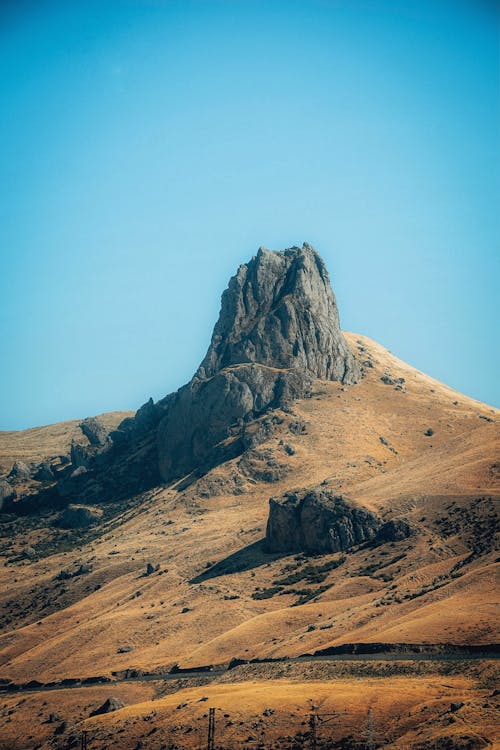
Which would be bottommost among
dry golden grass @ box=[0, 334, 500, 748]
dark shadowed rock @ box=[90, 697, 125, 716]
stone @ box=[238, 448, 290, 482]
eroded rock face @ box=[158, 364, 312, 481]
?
dark shadowed rock @ box=[90, 697, 125, 716]

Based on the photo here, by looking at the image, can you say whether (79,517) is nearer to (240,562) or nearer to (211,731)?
(240,562)

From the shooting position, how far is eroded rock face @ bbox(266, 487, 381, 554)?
13112 cm

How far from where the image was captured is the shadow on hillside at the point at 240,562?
445 ft

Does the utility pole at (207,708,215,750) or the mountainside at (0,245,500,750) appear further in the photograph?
the mountainside at (0,245,500,750)

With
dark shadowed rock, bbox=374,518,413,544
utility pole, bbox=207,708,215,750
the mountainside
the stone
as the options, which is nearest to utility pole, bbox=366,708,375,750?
the mountainside

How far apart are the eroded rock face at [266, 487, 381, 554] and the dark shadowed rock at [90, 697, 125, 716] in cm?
4776

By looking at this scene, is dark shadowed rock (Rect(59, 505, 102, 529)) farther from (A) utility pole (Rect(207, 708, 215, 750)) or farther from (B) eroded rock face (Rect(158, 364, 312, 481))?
(A) utility pole (Rect(207, 708, 215, 750))

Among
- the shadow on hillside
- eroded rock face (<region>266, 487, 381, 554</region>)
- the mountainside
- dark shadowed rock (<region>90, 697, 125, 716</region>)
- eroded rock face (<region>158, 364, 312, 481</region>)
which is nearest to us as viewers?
the mountainside

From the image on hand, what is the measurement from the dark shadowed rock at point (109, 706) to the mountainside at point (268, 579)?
2402mm

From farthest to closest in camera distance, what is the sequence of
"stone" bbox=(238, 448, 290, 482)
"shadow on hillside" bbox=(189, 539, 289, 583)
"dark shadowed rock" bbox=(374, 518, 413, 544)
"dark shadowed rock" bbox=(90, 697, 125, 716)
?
1. "stone" bbox=(238, 448, 290, 482)
2. "shadow on hillside" bbox=(189, 539, 289, 583)
3. "dark shadowed rock" bbox=(374, 518, 413, 544)
4. "dark shadowed rock" bbox=(90, 697, 125, 716)

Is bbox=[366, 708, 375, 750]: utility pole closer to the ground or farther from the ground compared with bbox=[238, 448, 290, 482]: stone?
closer to the ground

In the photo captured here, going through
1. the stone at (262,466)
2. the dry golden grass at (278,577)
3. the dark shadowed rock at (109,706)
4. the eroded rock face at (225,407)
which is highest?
the eroded rock face at (225,407)

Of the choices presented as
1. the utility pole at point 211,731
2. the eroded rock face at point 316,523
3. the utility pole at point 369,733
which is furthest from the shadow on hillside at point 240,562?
the utility pole at point 369,733

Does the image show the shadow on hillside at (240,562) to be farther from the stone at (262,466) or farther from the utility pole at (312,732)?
the utility pole at (312,732)
